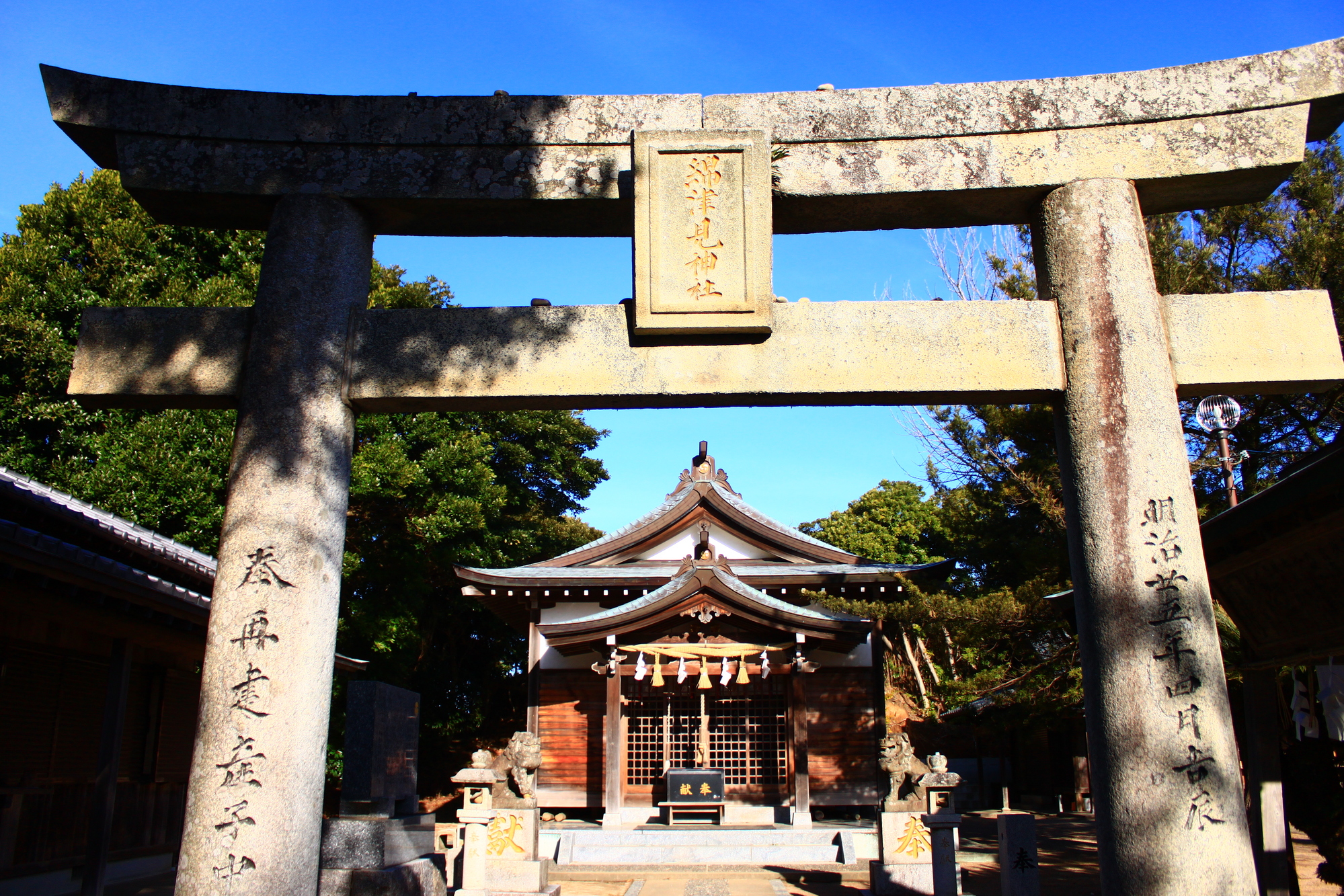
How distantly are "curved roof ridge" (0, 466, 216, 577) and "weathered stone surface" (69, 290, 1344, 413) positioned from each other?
4169 mm

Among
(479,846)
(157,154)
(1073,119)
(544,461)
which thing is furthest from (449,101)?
(544,461)

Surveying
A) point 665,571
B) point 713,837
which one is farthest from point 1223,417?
point 665,571

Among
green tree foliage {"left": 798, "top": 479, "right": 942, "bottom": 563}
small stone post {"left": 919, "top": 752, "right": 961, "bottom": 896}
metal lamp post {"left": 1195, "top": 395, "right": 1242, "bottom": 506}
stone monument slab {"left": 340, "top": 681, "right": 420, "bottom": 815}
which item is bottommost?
small stone post {"left": 919, "top": 752, "right": 961, "bottom": 896}

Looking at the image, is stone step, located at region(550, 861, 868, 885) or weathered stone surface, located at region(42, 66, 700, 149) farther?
stone step, located at region(550, 861, 868, 885)

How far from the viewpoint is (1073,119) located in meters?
4.22

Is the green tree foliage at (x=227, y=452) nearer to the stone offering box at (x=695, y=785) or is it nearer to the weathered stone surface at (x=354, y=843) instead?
the stone offering box at (x=695, y=785)

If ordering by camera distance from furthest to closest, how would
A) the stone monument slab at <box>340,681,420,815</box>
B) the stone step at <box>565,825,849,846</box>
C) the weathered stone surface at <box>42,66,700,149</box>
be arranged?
the stone step at <box>565,825,849,846</box>
the stone monument slab at <box>340,681,420,815</box>
the weathered stone surface at <box>42,66,700,149</box>

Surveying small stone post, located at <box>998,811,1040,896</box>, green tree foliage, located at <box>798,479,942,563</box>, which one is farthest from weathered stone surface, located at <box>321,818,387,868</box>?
→ green tree foliage, located at <box>798,479,942,563</box>

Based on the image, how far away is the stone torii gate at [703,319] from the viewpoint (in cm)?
370

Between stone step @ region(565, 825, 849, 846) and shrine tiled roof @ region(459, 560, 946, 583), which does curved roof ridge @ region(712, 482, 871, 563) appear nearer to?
shrine tiled roof @ region(459, 560, 946, 583)

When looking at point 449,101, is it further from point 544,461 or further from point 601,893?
point 544,461

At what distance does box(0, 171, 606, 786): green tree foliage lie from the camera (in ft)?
45.5

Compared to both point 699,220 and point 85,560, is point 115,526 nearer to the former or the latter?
point 85,560

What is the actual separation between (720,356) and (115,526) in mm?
7947
